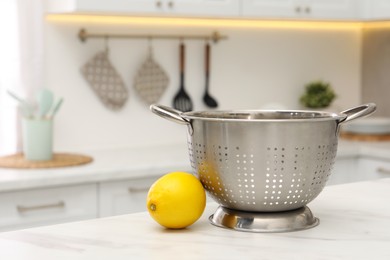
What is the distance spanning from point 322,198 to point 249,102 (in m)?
1.98

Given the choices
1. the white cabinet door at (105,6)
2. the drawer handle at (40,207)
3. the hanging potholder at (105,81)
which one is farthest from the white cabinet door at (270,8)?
the drawer handle at (40,207)

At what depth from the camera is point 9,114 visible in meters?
2.94

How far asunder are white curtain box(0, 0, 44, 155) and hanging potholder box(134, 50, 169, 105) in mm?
498

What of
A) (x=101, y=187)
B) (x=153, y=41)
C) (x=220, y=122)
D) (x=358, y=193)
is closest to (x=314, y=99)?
(x=153, y=41)

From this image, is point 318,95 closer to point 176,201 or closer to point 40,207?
point 40,207

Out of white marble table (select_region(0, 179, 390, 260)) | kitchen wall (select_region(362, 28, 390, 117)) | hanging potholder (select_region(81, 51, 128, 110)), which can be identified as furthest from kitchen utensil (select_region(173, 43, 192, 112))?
white marble table (select_region(0, 179, 390, 260))

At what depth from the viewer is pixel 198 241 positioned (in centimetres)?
131

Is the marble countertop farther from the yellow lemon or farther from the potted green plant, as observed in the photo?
the yellow lemon

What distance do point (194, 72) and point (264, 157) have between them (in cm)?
212

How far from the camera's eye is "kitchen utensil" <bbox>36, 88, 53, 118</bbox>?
2.78m

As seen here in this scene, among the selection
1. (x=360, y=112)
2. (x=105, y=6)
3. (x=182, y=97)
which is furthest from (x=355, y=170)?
(x=360, y=112)

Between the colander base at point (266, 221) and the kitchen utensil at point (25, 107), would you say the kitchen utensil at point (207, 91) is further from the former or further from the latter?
the colander base at point (266, 221)

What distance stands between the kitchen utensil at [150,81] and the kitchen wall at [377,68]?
4.00 feet

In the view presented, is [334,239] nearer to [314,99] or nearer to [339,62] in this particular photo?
[314,99]
